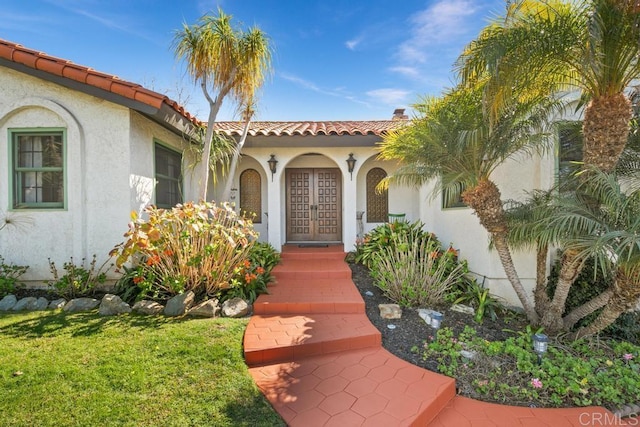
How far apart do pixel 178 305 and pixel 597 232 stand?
20.7 ft

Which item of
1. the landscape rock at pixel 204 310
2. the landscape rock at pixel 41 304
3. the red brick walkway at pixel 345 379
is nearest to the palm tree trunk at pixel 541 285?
the red brick walkway at pixel 345 379

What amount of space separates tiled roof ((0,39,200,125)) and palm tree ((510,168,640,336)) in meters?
6.96

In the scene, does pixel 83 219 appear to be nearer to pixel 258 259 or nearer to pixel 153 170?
pixel 153 170

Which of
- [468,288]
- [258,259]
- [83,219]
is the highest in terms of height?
[83,219]

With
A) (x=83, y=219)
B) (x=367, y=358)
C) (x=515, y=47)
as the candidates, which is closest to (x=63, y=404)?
(x=367, y=358)

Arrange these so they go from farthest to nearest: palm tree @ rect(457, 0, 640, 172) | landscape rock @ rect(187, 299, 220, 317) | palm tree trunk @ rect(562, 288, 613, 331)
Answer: landscape rock @ rect(187, 299, 220, 317), palm tree trunk @ rect(562, 288, 613, 331), palm tree @ rect(457, 0, 640, 172)

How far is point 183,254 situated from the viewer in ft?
17.4

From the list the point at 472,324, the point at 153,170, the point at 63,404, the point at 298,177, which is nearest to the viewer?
the point at 63,404

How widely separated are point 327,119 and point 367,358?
971 centimetres

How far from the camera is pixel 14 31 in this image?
277 inches

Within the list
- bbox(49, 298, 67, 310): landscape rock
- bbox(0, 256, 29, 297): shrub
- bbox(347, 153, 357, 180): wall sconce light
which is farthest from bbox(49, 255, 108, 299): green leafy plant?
bbox(347, 153, 357, 180): wall sconce light

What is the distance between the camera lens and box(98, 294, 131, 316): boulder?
16.0 feet

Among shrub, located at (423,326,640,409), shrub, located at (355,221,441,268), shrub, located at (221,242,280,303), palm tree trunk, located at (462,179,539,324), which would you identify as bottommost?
shrub, located at (423,326,640,409)

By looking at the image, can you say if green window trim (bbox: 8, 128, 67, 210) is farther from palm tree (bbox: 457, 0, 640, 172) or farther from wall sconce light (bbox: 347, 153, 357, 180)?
palm tree (bbox: 457, 0, 640, 172)
